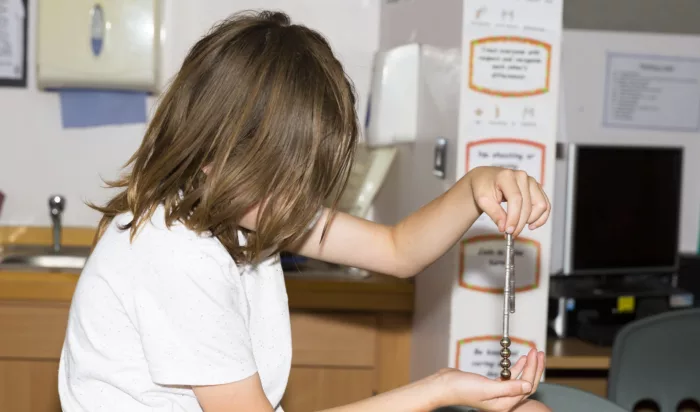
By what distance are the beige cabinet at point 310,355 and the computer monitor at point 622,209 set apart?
55cm

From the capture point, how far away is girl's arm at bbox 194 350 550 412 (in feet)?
3.36

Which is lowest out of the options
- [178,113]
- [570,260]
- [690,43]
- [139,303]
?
[570,260]

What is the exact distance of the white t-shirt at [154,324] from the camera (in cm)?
103

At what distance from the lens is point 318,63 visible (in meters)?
1.07

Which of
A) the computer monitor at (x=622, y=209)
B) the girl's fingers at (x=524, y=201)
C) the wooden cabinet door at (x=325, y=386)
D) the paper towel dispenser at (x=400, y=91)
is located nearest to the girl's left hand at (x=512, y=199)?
the girl's fingers at (x=524, y=201)

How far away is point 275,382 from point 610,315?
1.45m

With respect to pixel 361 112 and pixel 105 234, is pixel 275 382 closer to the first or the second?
pixel 105 234

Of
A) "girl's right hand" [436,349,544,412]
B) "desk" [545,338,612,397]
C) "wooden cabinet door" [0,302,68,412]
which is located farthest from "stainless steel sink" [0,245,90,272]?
"girl's right hand" [436,349,544,412]

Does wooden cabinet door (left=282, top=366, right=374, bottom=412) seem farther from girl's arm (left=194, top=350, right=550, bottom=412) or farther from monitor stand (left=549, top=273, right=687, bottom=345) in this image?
girl's arm (left=194, top=350, right=550, bottom=412)

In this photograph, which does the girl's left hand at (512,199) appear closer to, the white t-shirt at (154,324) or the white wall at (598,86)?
the white t-shirt at (154,324)

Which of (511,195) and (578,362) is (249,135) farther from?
(578,362)

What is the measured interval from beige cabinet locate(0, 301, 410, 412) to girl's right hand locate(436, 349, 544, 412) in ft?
4.01

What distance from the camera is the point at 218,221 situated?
→ 1.06 meters

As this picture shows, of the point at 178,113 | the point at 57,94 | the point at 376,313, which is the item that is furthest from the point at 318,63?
the point at 57,94
